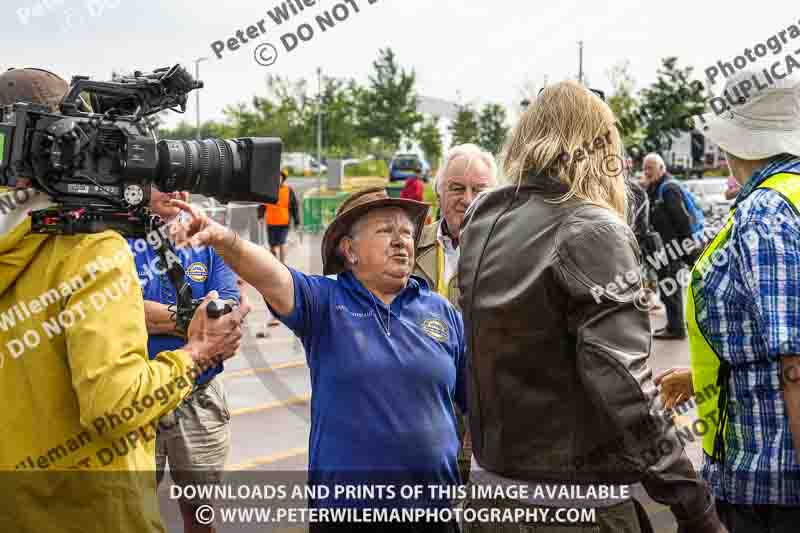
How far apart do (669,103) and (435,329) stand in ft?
172

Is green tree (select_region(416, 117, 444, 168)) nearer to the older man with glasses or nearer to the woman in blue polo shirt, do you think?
the older man with glasses

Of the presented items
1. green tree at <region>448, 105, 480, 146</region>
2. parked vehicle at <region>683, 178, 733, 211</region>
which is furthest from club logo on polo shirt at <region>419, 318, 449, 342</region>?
green tree at <region>448, 105, 480, 146</region>

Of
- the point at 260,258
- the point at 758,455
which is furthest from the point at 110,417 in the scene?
the point at 758,455

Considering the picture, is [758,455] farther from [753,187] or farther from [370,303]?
[370,303]

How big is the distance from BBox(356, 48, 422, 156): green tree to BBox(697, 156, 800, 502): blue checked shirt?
66.3 metres

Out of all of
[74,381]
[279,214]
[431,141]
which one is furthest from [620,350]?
[431,141]

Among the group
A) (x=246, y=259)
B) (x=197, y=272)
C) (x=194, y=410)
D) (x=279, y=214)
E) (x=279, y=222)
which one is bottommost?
(x=194, y=410)

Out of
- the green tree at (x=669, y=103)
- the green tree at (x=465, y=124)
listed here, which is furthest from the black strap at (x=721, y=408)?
the green tree at (x=465, y=124)

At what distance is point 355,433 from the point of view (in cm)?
311

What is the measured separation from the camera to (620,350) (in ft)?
7.35

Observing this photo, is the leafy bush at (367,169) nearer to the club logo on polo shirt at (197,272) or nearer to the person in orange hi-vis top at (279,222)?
the person in orange hi-vis top at (279,222)

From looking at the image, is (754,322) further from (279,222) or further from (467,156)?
(279,222)

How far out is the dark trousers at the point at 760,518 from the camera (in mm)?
2521

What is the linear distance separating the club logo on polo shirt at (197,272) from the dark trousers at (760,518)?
2.40m
